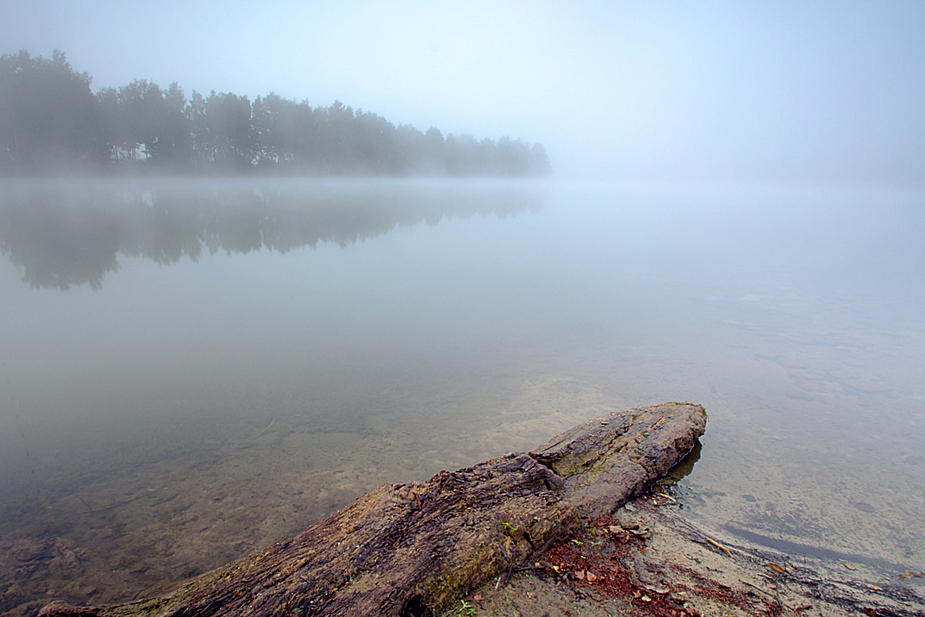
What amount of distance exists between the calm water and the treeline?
1919 inches

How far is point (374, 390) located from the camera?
6949 millimetres

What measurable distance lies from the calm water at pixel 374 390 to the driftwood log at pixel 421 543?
1.03 m

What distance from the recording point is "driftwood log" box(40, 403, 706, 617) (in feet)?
8.32

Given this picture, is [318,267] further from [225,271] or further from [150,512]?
[150,512]

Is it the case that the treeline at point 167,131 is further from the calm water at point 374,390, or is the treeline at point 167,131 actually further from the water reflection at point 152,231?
the calm water at point 374,390

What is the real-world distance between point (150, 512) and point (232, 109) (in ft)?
248

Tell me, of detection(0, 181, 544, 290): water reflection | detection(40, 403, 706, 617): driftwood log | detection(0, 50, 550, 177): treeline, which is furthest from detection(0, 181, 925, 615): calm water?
detection(0, 50, 550, 177): treeline

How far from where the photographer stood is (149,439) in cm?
550

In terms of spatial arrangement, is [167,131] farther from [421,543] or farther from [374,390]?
[421,543]

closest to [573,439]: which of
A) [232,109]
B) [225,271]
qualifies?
[225,271]

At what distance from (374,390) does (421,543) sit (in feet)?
13.9

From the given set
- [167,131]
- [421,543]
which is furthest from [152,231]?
[167,131]

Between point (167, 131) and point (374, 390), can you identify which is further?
point (167, 131)

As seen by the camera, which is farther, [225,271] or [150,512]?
[225,271]
